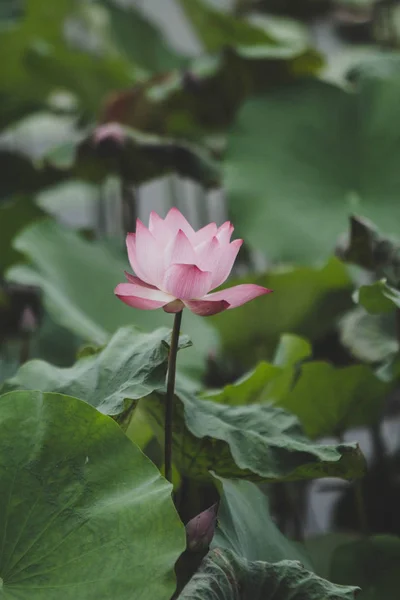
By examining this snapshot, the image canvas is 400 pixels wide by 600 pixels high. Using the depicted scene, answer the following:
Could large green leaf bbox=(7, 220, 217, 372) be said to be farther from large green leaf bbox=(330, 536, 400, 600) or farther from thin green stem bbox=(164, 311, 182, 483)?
thin green stem bbox=(164, 311, 182, 483)

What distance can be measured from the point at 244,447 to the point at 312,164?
848 mm

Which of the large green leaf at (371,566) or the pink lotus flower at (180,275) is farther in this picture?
the large green leaf at (371,566)

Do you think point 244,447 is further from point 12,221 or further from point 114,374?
point 12,221

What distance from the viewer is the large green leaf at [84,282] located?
3.81 ft

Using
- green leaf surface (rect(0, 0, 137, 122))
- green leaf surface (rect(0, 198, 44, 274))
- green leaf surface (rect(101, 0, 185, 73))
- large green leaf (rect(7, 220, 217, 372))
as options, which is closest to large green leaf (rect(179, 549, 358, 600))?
large green leaf (rect(7, 220, 217, 372))

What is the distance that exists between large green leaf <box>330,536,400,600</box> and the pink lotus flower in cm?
38

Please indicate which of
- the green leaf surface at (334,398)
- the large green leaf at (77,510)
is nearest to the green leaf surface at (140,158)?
the green leaf surface at (334,398)

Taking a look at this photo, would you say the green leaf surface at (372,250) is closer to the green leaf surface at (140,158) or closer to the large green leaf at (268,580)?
the large green leaf at (268,580)

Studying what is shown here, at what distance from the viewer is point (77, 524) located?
1.71 ft

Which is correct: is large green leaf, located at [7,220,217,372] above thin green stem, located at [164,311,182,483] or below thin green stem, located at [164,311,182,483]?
below

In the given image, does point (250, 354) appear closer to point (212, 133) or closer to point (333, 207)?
point (333, 207)

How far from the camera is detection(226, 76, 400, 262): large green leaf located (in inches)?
51.6

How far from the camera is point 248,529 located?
636mm

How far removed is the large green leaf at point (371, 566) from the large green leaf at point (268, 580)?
26 centimetres
